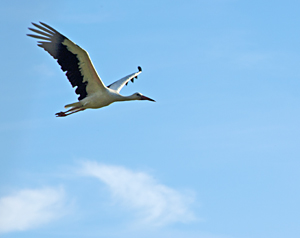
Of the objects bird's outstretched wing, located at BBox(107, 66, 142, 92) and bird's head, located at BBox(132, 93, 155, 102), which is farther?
bird's outstretched wing, located at BBox(107, 66, 142, 92)

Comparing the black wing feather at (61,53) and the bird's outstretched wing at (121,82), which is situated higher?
the bird's outstretched wing at (121,82)

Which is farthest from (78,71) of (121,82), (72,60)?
(121,82)

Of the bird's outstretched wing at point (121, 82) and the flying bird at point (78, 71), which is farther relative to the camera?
the bird's outstretched wing at point (121, 82)

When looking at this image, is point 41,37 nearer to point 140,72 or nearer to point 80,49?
point 80,49

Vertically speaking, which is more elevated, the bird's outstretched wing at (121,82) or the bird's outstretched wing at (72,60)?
the bird's outstretched wing at (121,82)

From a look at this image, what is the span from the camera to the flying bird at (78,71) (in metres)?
35.1

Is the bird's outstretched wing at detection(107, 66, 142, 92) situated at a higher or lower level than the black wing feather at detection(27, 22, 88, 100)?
higher

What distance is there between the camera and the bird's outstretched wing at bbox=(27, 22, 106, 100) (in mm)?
35000

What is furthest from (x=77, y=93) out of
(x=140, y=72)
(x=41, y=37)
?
(x=140, y=72)

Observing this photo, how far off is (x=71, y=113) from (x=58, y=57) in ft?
10.3

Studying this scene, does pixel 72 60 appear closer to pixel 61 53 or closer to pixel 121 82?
pixel 61 53

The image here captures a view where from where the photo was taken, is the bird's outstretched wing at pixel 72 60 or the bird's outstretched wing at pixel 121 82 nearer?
the bird's outstretched wing at pixel 72 60

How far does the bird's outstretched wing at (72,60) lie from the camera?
115 ft

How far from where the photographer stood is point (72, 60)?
3553 centimetres
